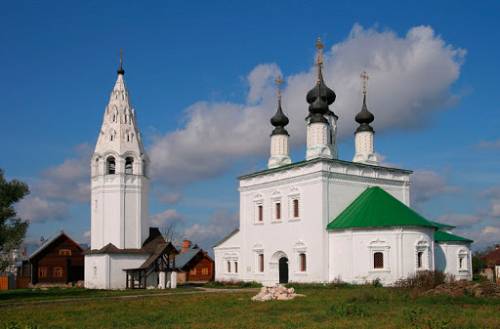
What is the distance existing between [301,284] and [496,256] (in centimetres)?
2927

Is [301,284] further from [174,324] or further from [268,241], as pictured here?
[174,324]

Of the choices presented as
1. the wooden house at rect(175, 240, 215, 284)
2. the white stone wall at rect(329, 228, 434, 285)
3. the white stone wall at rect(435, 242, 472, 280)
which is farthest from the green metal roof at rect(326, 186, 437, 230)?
the wooden house at rect(175, 240, 215, 284)

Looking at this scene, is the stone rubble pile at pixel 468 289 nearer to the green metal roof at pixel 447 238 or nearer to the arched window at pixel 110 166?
the green metal roof at pixel 447 238

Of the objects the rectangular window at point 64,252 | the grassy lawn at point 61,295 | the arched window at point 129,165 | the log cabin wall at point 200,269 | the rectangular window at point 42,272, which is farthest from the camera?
the log cabin wall at point 200,269

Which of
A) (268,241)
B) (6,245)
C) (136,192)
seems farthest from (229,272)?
(6,245)

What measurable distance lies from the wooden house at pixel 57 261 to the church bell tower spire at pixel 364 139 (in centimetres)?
2327

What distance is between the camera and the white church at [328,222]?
97.4 feet

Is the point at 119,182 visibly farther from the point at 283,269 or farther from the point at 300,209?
the point at 300,209

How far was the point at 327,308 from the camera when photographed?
18078 millimetres

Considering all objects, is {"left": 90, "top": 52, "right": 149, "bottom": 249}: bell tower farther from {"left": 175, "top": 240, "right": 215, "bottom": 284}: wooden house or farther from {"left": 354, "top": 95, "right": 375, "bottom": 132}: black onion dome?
{"left": 354, "top": 95, "right": 375, "bottom": 132}: black onion dome

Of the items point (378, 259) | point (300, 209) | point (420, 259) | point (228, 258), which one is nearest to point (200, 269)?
point (228, 258)

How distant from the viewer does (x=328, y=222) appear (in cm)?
3166

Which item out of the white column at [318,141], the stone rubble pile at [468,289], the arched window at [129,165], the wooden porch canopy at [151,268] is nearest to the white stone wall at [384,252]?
the white column at [318,141]

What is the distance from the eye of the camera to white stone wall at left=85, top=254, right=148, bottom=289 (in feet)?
120
